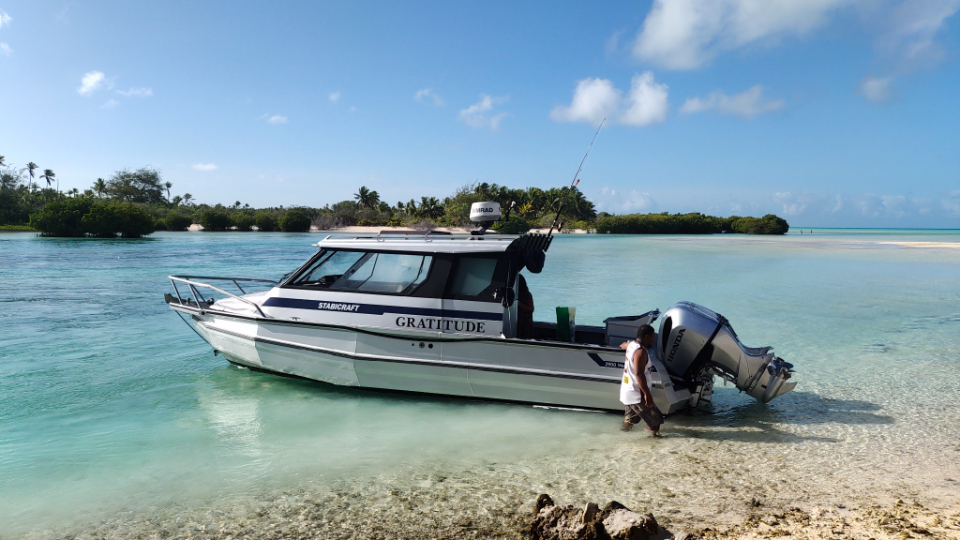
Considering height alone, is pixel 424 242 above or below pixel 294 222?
below

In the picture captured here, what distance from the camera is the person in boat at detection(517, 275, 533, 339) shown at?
7402mm

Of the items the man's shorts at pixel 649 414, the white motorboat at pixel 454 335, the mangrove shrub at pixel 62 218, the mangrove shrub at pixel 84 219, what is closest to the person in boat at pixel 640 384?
the man's shorts at pixel 649 414

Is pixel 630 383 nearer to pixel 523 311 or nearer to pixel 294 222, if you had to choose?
pixel 523 311

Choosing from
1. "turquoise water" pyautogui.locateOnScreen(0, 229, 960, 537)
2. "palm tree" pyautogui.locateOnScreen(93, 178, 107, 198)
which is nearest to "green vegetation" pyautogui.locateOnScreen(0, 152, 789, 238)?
"palm tree" pyautogui.locateOnScreen(93, 178, 107, 198)

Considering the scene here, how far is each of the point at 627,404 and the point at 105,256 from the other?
39.4 metres

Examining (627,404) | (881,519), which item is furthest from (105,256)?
(881,519)

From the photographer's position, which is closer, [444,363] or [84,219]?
[444,363]

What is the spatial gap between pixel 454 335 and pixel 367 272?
5.19 feet

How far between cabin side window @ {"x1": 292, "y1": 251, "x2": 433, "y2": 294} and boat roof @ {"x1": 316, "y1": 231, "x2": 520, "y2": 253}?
15 cm

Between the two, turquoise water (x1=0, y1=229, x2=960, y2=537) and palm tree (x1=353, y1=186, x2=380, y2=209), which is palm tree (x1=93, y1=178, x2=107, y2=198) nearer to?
palm tree (x1=353, y1=186, x2=380, y2=209)

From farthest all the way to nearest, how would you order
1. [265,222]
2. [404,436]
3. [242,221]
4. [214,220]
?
[265,222] < [242,221] < [214,220] < [404,436]

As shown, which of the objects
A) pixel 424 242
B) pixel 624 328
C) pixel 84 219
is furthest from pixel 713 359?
pixel 84 219

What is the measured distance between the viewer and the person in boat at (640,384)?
5.99 m

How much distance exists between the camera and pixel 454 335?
693 cm
